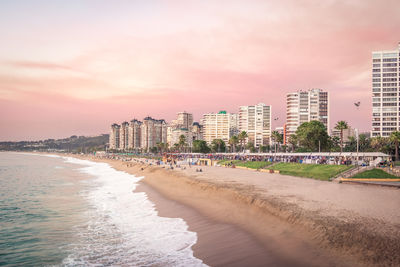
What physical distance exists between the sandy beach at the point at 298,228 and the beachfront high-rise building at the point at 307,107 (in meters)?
140

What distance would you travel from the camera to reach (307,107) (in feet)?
504

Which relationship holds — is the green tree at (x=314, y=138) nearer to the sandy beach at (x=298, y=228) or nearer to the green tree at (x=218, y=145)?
the sandy beach at (x=298, y=228)

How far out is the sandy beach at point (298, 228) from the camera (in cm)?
978

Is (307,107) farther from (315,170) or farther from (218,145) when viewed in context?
(315,170)

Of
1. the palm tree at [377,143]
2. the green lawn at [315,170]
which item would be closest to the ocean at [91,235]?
the green lawn at [315,170]

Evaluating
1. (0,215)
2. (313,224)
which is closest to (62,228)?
(0,215)

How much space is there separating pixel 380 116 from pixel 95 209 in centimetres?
12482

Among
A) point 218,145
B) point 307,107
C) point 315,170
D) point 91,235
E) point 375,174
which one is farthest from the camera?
point 307,107

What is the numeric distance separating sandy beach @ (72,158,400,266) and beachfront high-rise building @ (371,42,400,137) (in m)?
113

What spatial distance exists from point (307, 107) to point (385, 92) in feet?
139

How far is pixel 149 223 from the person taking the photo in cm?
1780

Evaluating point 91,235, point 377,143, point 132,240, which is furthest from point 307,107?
point 91,235

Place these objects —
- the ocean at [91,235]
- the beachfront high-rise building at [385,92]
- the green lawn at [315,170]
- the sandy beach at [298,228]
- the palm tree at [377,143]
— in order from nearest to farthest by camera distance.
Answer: the sandy beach at [298,228] < the ocean at [91,235] < the green lawn at [315,170] < the palm tree at [377,143] < the beachfront high-rise building at [385,92]

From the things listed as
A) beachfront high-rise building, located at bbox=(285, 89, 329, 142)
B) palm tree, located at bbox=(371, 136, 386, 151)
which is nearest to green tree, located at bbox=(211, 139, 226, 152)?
beachfront high-rise building, located at bbox=(285, 89, 329, 142)
